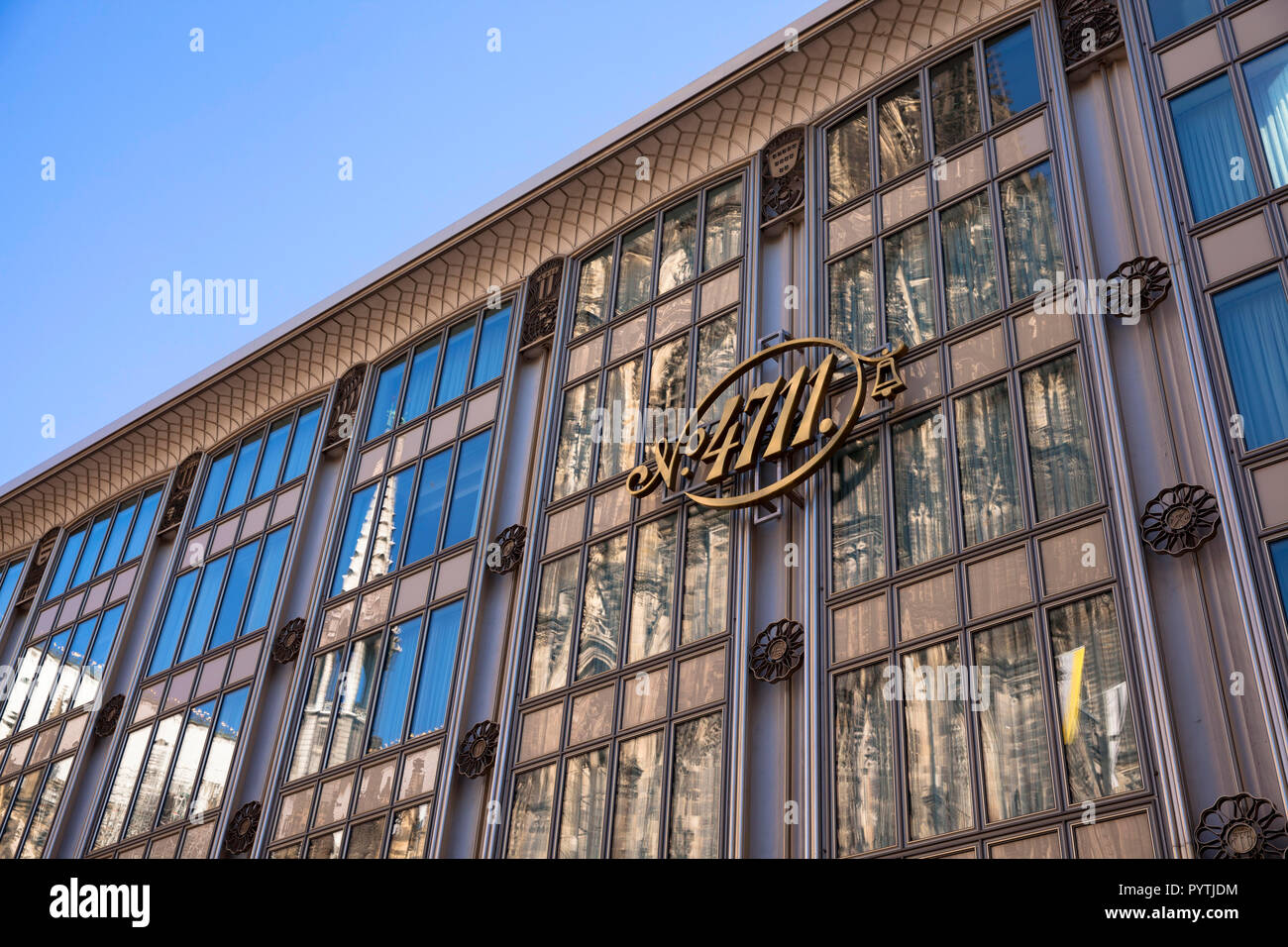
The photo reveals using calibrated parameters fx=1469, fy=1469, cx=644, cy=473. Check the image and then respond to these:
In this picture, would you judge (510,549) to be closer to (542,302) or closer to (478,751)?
(478,751)

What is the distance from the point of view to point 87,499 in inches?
1010

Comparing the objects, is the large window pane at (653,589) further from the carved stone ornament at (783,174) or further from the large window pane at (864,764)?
the carved stone ornament at (783,174)

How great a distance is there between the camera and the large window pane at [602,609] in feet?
49.9

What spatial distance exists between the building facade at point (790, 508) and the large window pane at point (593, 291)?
65 mm

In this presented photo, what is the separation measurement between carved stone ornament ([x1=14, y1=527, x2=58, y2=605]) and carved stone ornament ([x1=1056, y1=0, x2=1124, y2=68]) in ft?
62.3

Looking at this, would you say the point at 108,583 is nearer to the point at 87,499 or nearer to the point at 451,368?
the point at 87,499

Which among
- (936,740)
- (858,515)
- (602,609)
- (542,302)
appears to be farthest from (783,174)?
(936,740)

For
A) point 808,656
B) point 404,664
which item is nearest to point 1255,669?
point 808,656

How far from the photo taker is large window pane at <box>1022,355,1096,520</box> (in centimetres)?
1249

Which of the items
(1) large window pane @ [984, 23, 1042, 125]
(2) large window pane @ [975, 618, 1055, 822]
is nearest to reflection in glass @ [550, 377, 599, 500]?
(1) large window pane @ [984, 23, 1042, 125]

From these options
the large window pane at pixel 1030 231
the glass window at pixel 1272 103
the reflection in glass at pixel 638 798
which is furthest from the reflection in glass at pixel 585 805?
the glass window at pixel 1272 103

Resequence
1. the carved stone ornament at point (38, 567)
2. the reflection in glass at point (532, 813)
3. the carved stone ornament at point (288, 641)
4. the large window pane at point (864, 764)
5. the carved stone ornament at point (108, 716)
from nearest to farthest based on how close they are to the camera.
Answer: the large window pane at point (864, 764), the reflection in glass at point (532, 813), the carved stone ornament at point (288, 641), the carved stone ornament at point (108, 716), the carved stone ornament at point (38, 567)

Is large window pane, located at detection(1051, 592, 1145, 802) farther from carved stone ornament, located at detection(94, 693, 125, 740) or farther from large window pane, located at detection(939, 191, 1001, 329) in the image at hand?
carved stone ornament, located at detection(94, 693, 125, 740)
